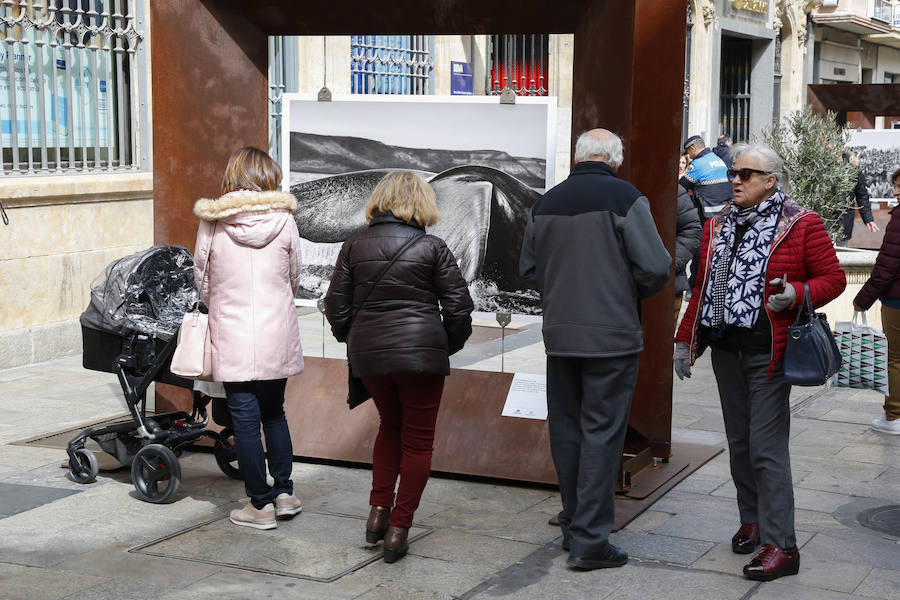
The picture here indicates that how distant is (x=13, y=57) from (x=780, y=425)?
24.8 feet

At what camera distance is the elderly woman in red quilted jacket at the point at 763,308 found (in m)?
4.99

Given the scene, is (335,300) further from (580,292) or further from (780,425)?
(780,425)

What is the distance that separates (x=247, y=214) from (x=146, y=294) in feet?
3.51

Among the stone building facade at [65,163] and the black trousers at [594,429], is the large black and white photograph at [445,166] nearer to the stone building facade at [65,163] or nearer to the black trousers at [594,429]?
the black trousers at [594,429]

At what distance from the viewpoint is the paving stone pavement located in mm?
4875

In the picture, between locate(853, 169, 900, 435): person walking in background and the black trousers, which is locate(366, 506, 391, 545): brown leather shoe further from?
locate(853, 169, 900, 435): person walking in background

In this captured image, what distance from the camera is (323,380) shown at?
7242mm

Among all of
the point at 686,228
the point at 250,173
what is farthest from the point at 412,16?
the point at 686,228

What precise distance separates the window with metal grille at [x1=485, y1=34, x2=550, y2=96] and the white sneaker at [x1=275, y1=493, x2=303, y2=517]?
13.9m

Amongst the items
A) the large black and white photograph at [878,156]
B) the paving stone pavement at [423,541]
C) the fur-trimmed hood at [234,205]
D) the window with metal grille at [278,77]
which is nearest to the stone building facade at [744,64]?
the large black and white photograph at [878,156]

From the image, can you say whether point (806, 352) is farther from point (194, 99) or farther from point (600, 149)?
point (194, 99)

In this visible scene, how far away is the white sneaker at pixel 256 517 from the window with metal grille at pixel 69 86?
18.2 ft

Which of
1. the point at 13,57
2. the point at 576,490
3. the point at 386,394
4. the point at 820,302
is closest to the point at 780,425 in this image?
the point at 820,302

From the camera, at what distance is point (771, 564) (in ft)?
16.4
